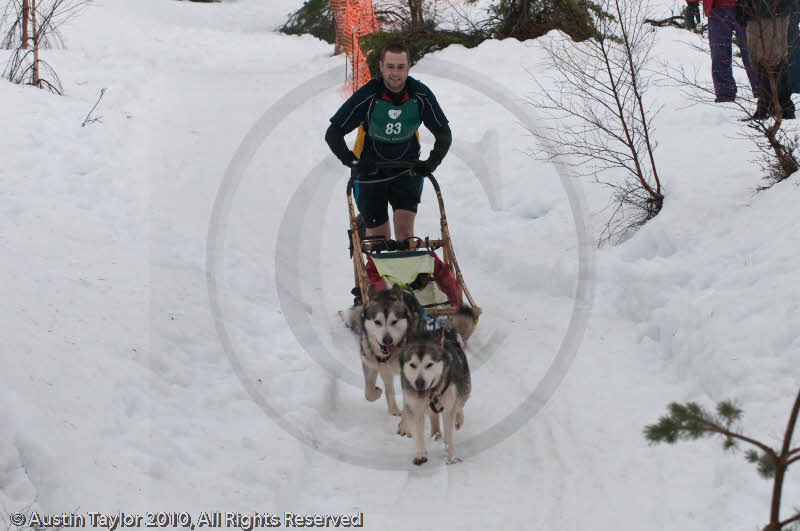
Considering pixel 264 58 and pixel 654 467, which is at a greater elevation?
pixel 264 58

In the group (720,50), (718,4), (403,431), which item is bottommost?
(403,431)

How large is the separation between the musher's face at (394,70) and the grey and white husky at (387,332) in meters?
1.47

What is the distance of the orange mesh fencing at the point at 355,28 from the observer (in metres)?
12.0

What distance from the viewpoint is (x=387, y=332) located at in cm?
418

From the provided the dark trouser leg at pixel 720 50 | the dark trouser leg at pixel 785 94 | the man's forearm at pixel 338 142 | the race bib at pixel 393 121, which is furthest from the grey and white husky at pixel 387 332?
the dark trouser leg at pixel 720 50

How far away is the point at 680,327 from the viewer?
4.54 meters

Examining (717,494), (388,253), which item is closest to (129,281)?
(388,253)

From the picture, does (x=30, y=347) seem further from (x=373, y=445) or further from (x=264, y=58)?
(x=264, y=58)

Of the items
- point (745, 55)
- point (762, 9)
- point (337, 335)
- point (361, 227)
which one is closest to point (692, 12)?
point (762, 9)

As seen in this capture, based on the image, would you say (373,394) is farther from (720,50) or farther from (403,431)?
(720,50)

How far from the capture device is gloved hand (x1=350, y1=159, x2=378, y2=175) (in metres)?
5.11

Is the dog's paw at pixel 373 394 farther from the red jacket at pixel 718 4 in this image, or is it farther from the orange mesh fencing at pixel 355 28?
the orange mesh fencing at pixel 355 28

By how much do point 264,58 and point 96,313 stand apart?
13286 millimetres

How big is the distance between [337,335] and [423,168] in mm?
1424
